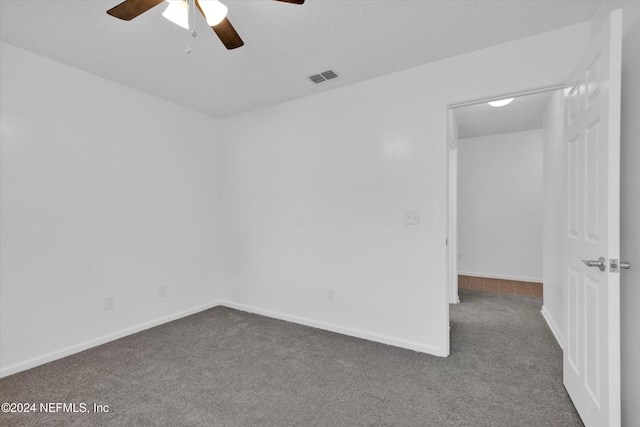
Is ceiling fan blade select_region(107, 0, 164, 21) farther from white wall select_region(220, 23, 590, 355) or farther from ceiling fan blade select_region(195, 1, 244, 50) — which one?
white wall select_region(220, 23, 590, 355)

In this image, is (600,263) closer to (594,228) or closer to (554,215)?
(594,228)

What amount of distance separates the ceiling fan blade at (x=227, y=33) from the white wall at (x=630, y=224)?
195cm

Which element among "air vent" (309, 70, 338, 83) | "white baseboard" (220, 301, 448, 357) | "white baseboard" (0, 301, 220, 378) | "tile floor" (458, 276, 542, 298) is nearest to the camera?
"white baseboard" (0, 301, 220, 378)

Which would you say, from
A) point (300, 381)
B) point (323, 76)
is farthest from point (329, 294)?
point (323, 76)

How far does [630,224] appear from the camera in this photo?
1438 mm

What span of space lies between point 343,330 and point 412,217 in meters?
1.29

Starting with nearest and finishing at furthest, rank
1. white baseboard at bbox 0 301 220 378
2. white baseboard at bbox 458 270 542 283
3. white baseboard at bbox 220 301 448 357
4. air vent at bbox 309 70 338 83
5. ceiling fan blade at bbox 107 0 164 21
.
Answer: ceiling fan blade at bbox 107 0 164 21
white baseboard at bbox 0 301 220 378
white baseboard at bbox 220 301 448 357
air vent at bbox 309 70 338 83
white baseboard at bbox 458 270 542 283

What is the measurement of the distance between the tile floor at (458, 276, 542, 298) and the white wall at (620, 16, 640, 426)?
3129mm

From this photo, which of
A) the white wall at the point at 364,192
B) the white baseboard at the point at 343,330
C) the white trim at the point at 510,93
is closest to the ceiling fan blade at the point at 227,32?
the white wall at the point at 364,192

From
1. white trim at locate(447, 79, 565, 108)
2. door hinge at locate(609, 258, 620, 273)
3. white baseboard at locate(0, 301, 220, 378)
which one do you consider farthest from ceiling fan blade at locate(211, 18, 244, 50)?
white baseboard at locate(0, 301, 220, 378)

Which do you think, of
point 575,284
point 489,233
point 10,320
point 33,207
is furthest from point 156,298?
point 489,233

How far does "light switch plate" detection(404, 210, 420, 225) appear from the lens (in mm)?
2584

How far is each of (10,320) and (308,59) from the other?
3017 mm

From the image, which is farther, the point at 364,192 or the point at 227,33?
the point at 364,192
